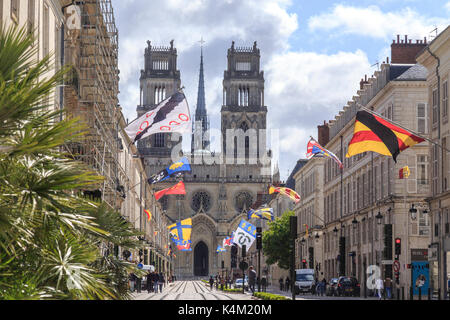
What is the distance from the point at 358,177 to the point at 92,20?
30.9 meters

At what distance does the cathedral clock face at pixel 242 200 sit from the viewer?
160 m

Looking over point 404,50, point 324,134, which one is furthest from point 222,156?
point 404,50

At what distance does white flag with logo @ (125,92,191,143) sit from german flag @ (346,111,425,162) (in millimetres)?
6965

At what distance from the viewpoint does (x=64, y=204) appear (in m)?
11.5

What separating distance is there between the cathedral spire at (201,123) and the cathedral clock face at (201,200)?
19.8 metres

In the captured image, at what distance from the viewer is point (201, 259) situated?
158 m

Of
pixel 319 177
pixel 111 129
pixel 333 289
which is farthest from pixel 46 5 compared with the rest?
pixel 319 177

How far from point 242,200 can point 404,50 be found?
104631mm

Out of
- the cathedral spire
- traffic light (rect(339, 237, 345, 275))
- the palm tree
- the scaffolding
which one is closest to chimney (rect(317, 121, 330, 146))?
traffic light (rect(339, 237, 345, 275))

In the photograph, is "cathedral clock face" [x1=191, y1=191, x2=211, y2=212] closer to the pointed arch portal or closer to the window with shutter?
the pointed arch portal

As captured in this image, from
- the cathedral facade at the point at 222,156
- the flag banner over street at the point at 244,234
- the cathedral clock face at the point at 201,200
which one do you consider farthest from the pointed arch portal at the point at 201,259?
the flag banner over street at the point at 244,234
